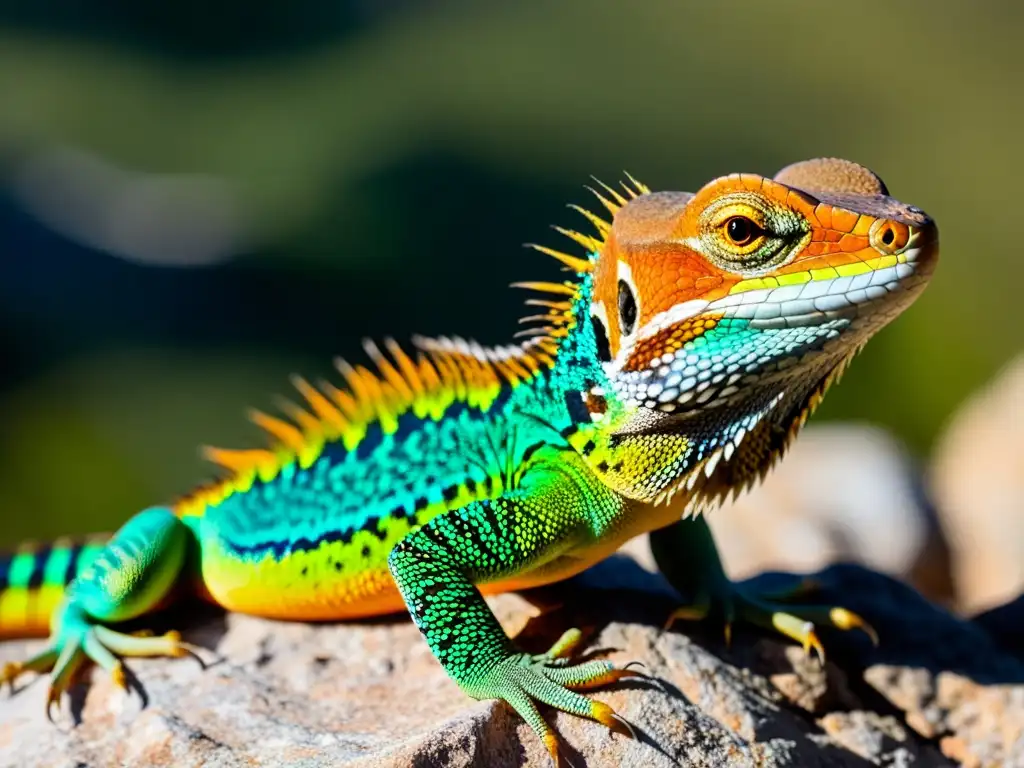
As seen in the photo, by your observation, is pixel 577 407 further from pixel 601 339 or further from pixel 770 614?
pixel 770 614

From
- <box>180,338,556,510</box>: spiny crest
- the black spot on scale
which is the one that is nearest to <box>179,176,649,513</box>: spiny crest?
<box>180,338,556,510</box>: spiny crest

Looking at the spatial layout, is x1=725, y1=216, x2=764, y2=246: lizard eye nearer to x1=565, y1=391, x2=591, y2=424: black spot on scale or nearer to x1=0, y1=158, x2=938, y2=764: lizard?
x1=0, y1=158, x2=938, y2=764: lizard

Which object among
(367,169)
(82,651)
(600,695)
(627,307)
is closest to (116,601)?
(82,651)

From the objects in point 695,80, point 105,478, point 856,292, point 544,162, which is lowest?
point 856,292

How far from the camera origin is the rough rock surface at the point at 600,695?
145 inches

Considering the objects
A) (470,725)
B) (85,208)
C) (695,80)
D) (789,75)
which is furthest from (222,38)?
(470,725)

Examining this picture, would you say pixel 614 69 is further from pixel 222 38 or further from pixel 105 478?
pixel 105 478

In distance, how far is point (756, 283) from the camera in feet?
11.4

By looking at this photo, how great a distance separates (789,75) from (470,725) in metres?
20.4

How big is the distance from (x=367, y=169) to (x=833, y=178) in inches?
666

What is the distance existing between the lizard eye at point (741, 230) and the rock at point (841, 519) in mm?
4498

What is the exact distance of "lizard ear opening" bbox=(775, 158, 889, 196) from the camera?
370 centimetres

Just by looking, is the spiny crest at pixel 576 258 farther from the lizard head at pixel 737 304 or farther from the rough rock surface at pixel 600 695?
the rough rock surface at pixel 600 695

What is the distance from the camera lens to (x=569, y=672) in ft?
12.4
